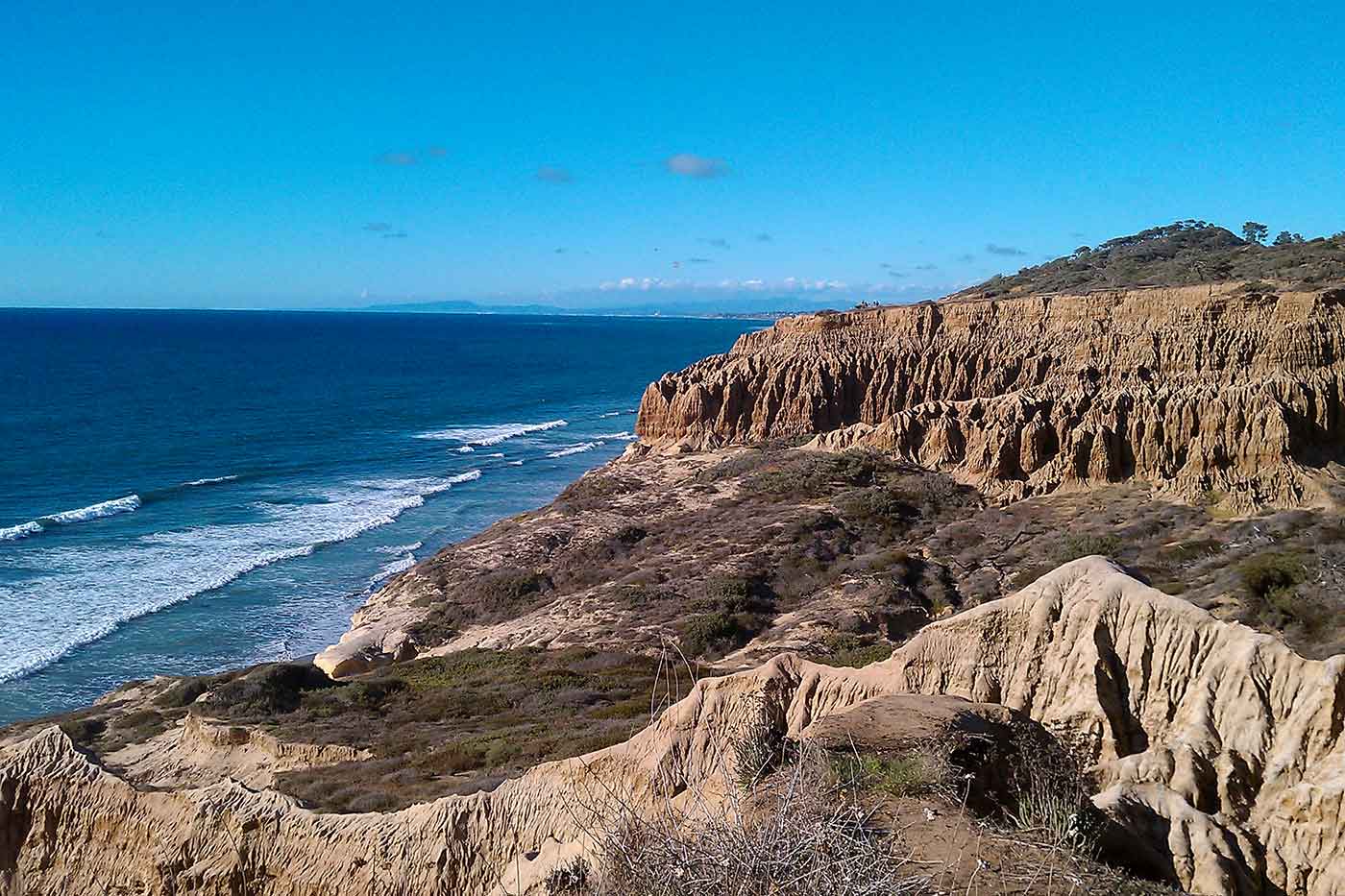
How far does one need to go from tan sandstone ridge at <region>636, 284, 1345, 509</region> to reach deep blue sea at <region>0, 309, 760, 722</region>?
1466 cm

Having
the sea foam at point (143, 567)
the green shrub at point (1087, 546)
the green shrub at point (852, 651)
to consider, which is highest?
the green shrub at point (1087, 546)

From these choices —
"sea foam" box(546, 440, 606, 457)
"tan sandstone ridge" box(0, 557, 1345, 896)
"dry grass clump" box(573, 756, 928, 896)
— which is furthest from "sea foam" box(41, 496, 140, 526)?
"dry grass clump" box(573, 756, 928, 896)

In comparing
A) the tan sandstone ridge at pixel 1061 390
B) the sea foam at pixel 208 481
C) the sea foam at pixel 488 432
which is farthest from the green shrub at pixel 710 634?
the sea foam at pixel 488 432

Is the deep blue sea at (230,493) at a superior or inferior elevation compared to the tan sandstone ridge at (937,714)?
inferior

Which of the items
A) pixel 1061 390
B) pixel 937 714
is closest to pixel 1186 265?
pixel 1061 390

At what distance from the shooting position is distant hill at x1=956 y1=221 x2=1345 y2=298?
49625 mm

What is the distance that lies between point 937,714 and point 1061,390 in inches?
1278

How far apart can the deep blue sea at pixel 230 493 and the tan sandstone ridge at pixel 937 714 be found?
58.1 ft

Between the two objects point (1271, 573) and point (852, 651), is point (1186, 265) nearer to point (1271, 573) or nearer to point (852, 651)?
point (1271, 573)

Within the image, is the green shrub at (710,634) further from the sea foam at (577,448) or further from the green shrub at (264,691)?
the sea foam at (577,448)

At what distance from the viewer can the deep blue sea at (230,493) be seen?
1300 inches

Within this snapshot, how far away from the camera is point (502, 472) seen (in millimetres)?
62719

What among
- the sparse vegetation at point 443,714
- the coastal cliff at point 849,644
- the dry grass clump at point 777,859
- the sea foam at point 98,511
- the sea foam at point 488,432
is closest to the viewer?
the dry grass clump at point 777,859

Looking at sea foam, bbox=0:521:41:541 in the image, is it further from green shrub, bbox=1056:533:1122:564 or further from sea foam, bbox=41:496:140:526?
green shrub, bbox=1056:533:1122:564
